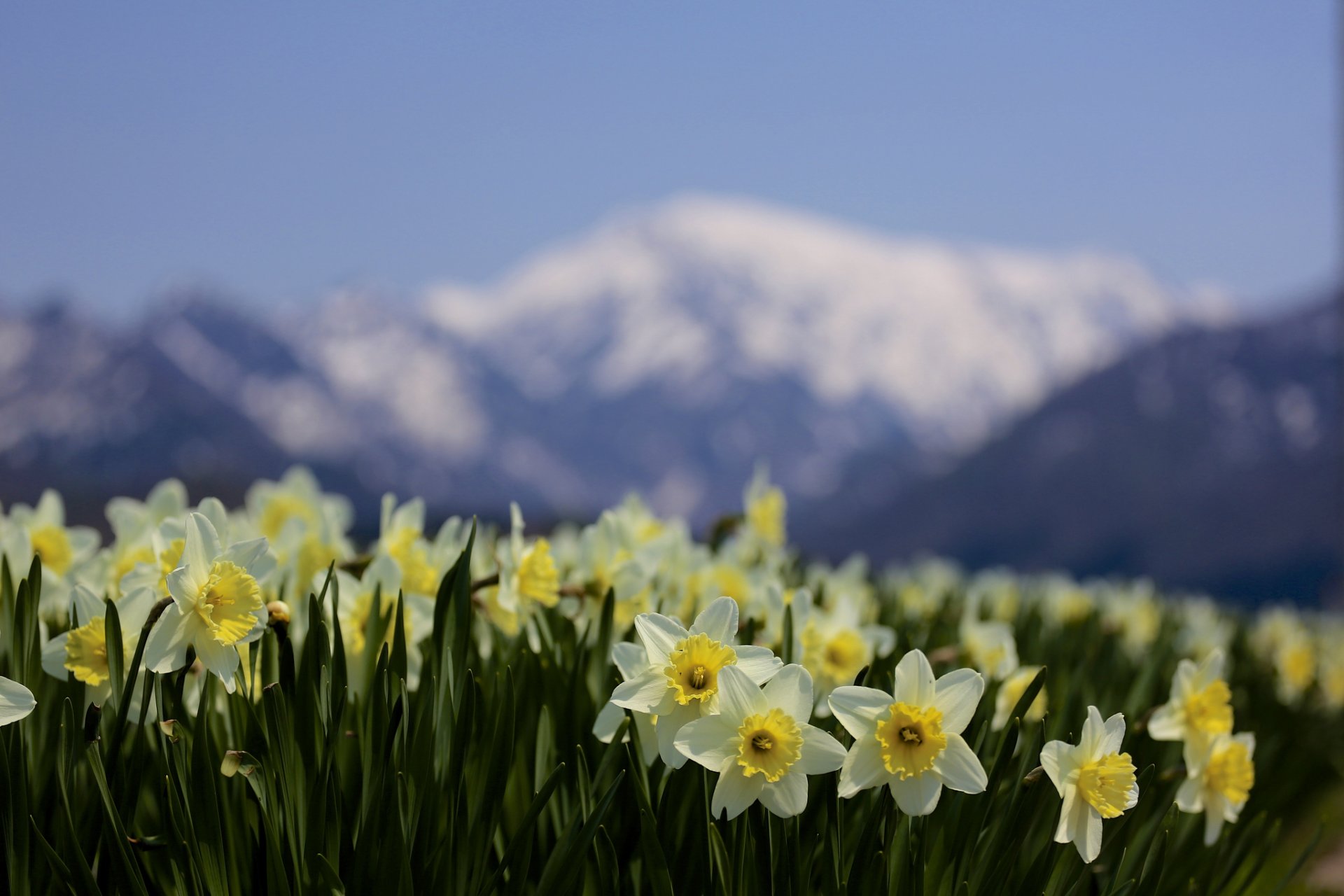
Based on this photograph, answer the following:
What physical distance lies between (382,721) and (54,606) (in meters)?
1.43

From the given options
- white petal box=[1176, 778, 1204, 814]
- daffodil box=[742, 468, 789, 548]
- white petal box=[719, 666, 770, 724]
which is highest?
white petal box=[719, 666, 770, 724]

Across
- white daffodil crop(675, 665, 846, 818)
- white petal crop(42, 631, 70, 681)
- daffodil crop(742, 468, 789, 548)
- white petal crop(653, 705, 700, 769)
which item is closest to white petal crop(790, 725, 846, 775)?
white daffodil crop(675, 665, 846, 818)

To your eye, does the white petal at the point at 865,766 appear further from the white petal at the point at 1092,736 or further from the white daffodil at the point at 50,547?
the white daffodil at the point at 50,547

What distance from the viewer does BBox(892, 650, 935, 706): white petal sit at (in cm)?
203

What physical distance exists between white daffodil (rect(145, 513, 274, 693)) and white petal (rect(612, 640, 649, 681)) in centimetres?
73

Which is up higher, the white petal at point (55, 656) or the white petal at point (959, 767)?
the white petal at point (55, 656)

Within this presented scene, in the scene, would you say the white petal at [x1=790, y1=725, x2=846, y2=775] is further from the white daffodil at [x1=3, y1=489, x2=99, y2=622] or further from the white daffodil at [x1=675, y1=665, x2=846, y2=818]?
the white daffodil at [x1=3, y1=489, x2=99, y2=622]

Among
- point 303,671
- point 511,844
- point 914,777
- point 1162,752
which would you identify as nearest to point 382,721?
point 303,671

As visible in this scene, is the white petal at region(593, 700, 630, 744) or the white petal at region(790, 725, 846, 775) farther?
the white petal at region(593, 700, 630, 744)

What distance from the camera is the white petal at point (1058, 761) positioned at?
216cm

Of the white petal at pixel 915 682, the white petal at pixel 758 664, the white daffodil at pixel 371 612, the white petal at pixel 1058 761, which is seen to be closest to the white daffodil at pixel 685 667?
the white petal at pixel 758 664

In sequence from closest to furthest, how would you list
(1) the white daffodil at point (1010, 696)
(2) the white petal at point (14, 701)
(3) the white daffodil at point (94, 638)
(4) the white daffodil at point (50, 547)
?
(2) the white petal at point (14, 701)
(3) the white daffodil at point (94, 638)
(4) the white daffodil at point (50, 547)
(1) the white daffodil at point (1010, 696)

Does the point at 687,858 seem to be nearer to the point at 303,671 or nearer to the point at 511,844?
the point at 511,844

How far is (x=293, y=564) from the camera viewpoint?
3166 mm
